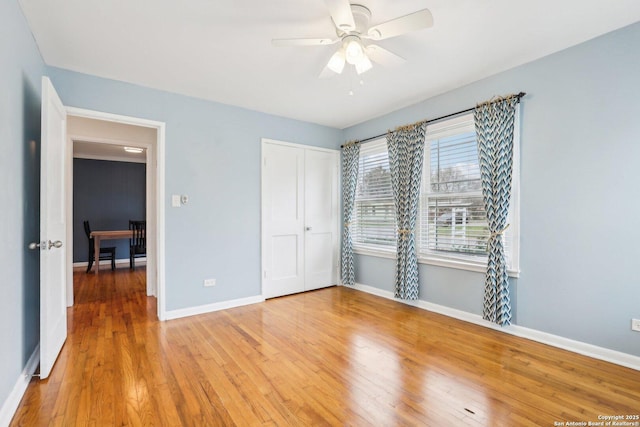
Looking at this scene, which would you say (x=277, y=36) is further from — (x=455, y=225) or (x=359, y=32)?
(x=455, y=225)

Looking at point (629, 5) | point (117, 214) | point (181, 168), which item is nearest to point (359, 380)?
point (181, 168)

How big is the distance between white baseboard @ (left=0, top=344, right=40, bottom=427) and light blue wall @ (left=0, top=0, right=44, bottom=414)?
0.04 meters

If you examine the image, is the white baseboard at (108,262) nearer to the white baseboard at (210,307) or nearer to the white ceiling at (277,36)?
the white baseboard at (210,307)

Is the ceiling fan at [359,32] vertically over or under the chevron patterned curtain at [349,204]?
over

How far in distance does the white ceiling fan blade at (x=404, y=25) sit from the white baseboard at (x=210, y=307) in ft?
10.7

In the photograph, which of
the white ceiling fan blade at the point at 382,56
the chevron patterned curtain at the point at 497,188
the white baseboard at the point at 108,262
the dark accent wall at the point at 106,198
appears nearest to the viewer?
the white ceiling fan blade at the point at 382,56

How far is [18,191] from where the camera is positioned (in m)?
2.05

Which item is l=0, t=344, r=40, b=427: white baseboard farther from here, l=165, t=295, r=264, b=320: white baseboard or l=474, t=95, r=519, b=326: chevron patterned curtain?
l=474, t=95, r=519, b=326: chevron patterned curtain

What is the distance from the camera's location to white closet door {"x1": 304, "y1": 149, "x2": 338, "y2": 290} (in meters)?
4.61

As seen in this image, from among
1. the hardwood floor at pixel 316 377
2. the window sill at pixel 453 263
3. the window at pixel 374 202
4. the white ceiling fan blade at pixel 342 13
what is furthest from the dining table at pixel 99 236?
the white ceiling fan blade at pixel 342 13

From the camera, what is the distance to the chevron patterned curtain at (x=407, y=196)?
3.71 metres

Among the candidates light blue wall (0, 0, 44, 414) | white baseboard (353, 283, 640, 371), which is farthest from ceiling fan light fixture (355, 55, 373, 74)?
white baseboard (353, 283, 640, 371)

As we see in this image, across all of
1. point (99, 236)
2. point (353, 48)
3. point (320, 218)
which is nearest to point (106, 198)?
point (99, 236)

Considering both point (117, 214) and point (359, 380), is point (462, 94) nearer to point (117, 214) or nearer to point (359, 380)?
point (359, 380)
